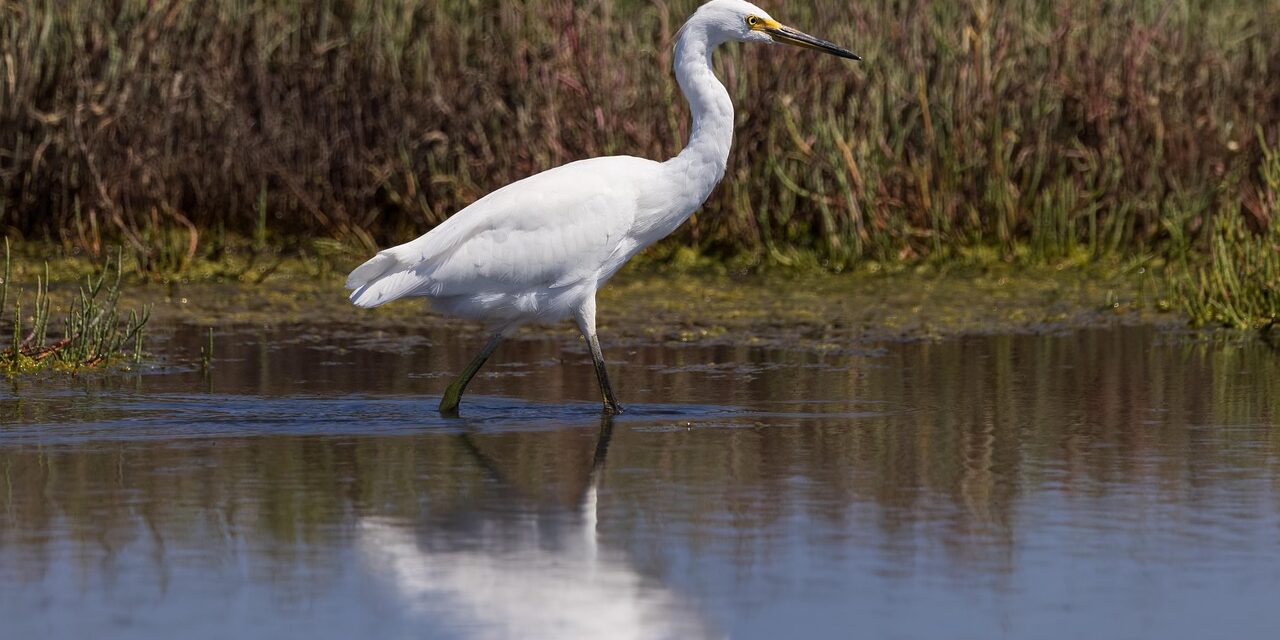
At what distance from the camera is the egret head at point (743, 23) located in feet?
24.3

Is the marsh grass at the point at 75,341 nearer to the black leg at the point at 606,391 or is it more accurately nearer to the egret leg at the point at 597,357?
the egret leg at the point at 597,357

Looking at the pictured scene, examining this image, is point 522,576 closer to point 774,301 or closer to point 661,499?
point 661,499

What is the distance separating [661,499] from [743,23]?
8.75 ft

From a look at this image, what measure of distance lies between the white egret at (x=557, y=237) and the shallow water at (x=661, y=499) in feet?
1.25

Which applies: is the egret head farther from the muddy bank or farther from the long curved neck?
the muddy bank

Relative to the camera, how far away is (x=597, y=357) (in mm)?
7016

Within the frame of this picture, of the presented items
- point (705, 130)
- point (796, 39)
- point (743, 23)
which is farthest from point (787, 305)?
point (705, 130)

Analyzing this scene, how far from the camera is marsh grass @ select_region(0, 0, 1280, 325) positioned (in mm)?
10688

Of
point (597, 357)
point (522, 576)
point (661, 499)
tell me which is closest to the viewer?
point (522, 576)

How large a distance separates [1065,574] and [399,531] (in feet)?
5.37

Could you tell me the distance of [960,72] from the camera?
10633 millimetres

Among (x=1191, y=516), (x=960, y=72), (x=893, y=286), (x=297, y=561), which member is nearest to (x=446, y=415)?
(x=297, y=561)

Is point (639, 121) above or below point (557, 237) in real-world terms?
above

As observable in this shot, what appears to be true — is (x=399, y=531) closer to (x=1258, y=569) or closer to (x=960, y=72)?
(x=1258, y=569)
